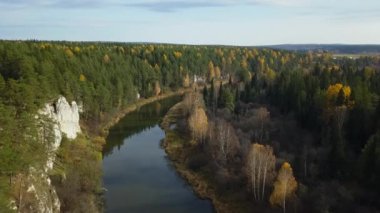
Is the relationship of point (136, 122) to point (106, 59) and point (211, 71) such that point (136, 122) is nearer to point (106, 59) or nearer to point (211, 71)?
point (106, 59)

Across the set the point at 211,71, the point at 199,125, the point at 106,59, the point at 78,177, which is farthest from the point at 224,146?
the point at 211,71

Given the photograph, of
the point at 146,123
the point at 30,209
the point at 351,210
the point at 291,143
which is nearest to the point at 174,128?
the point at 146,123

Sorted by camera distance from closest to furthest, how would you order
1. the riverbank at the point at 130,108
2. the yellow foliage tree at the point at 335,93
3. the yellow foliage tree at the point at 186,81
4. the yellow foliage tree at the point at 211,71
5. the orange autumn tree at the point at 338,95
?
the orange autumn tree at the point at 338,95 < the yellow foliage tree at the point at 335,93 < the riverbank at the point at 130,108 < the yellow foliage tree at the point at 186,81 < the yellow foliage tree at the point at 211,71

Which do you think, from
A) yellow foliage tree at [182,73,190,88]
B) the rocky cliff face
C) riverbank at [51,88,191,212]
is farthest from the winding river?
yellow foliage tree at [182,73,190,88]

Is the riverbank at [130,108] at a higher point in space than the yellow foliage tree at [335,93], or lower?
lower

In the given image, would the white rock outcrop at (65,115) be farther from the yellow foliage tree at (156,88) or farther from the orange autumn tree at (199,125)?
the yellow foliage tree at (156,88)

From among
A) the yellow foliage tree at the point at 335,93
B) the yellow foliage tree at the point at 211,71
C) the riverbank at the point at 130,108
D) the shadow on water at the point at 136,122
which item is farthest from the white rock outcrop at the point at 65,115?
the yellow foliage tree at the point at 211,71
